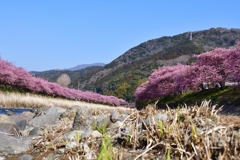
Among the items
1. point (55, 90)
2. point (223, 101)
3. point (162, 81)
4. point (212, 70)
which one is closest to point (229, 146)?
point (223, 101)

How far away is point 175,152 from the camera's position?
2.54 meters

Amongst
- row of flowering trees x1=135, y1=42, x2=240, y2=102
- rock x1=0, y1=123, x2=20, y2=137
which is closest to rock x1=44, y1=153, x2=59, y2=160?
rock x1=0, y1=123, x2=20, y2=137

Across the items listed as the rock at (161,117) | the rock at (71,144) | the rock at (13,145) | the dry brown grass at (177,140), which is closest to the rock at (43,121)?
the rock at (13,145)

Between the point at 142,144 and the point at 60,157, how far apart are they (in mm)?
1080

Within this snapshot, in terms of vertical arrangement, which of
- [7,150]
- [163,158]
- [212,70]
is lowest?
[7,150]

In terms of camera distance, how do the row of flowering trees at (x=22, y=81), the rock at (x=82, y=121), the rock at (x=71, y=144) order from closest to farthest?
1. the rock at (x=71, y=144)
2. the rock at (x=82, y=121)
3. the row of flowering trees at (x=22, y=81)

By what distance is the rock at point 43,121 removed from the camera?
7371mm

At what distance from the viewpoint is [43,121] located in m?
7.58

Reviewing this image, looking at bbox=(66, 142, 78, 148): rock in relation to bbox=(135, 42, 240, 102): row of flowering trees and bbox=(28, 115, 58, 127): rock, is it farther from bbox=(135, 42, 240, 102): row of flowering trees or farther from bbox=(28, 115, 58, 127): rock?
bbox=(135, 42, 240, 102): row of flowering trees

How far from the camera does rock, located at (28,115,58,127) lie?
7371 mm

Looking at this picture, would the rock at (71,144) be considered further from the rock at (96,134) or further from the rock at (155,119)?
the rock at (155,119)

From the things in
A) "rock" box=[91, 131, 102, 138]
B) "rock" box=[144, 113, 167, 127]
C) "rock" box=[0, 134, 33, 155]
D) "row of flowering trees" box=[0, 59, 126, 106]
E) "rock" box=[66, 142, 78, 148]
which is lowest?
"rock" box=[0, 134, 33, 155]

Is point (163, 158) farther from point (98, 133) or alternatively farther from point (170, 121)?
point (98, 133)

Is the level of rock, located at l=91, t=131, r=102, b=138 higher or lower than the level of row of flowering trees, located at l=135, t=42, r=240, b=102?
lower
